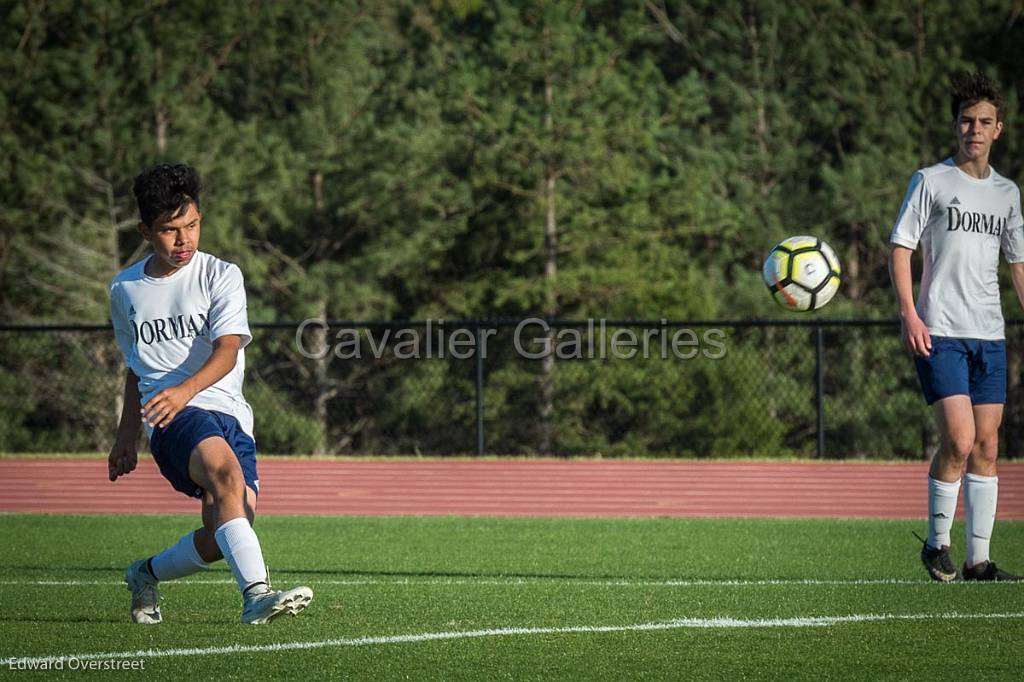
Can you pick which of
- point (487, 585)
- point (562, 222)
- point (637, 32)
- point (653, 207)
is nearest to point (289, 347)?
point (562, 222)

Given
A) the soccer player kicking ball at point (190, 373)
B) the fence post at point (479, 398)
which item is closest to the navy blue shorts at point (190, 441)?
the soccer player kicking ball at point (190, 373)

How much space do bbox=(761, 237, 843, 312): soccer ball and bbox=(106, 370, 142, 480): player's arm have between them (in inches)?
180

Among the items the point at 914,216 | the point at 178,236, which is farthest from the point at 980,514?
the point at 178,236

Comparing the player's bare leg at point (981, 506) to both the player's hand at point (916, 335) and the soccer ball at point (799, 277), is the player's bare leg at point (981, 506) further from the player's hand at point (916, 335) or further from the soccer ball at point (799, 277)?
the soccer ball at point (799, 277)

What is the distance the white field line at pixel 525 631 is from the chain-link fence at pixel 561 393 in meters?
17.0

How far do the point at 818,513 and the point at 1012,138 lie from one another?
18.0 metres

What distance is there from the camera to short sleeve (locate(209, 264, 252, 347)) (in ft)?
18.9

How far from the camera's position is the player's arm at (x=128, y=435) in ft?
19.7

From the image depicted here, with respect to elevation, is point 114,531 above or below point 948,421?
below

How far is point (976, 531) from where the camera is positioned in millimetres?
7273

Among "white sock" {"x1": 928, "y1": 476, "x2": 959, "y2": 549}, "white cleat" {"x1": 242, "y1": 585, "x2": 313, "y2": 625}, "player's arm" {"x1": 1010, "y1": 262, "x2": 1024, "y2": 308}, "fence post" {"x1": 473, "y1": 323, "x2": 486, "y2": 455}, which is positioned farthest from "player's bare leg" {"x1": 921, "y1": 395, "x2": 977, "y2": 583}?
"fence post" {"x1": 473, "y1": 323, "x2": 486, "y2": 455}

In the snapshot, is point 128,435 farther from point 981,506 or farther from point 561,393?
point 561,393

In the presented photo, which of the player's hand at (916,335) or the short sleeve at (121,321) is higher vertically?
the short sleeve at (121,321)

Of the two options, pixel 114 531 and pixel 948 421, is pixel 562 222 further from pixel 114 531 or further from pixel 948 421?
pixel 948 421
